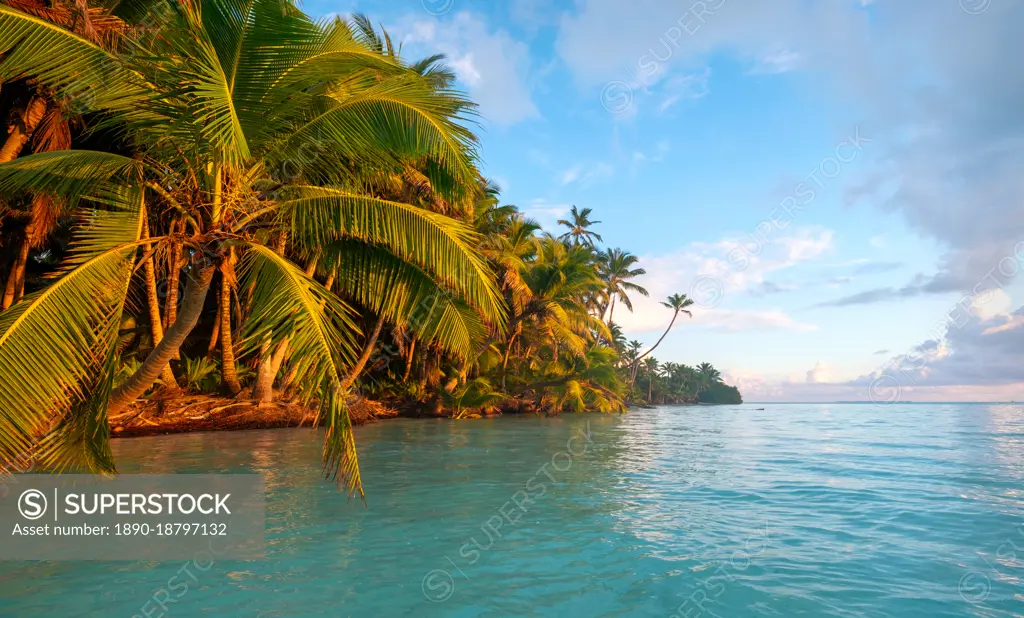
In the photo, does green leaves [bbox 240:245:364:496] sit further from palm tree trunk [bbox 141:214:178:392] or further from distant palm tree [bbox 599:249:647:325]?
distant palm tree [bbox 599:249:647:325]

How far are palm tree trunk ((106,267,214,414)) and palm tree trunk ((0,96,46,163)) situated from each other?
7756mm

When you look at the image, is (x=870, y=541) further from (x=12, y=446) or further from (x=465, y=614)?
(x=12, y=446)

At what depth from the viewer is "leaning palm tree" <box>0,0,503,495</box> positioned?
4094 mm

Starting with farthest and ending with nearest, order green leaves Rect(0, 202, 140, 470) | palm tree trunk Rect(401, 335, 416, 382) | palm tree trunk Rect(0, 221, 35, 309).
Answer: palm tree trunk Rect(401, 335, 416, 382), palm tree trunk Rect(0, 221, 35, 309), green leaves Rect(0, 202, 140, 470)

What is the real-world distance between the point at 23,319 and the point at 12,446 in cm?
90

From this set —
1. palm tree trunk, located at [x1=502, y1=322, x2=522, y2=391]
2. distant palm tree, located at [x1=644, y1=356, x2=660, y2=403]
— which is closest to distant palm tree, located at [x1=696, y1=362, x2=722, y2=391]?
distant palm tree, located at [x1=644, y1=356, x2=660, y2=403]

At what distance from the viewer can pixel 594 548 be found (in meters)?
4.57

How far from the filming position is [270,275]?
4.81 metres

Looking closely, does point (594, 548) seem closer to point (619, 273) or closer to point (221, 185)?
point (221, 185)

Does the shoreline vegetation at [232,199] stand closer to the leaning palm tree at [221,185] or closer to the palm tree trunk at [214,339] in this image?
the leaning palm tree at [221,185]

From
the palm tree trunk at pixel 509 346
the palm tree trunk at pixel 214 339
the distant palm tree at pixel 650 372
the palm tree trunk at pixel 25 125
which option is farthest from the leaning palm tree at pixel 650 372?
the palm tree trunk at pixel 25 125

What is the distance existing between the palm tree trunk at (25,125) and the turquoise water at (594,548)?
21.3 feet

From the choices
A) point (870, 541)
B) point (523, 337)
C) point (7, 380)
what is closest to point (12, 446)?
point (7, 380)

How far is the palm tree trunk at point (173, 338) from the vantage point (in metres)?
5.06
